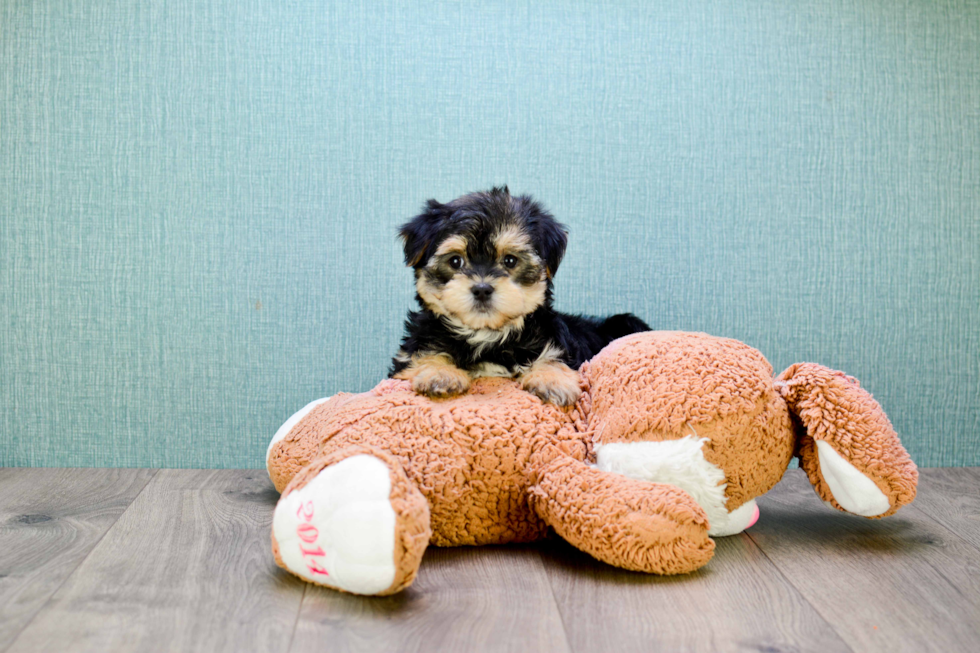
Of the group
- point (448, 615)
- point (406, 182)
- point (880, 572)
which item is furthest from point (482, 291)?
point (880, 572)

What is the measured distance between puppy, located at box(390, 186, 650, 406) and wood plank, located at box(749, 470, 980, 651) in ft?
2.33

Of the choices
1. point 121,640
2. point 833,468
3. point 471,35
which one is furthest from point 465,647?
point 471,35

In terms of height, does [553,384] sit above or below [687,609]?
above

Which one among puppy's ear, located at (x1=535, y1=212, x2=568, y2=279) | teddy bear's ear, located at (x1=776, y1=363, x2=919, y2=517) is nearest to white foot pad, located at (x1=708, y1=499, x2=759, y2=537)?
teddy bear's ear, located at (x1=776, y1=363, x2=919, y2=517)

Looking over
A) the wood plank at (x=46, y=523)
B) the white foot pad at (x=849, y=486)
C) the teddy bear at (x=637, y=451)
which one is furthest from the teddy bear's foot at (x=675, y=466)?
the wood plank at (x=46, y=523)

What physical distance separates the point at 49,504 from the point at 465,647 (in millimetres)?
1608

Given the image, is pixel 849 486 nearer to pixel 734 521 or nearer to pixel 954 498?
pixel 734 521

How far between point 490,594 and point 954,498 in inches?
68.6

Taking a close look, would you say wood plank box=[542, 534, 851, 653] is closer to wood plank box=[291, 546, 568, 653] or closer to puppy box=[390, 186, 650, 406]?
wood plank box=[291, 546, 568, 653]

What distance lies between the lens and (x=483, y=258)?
2033 millimetres

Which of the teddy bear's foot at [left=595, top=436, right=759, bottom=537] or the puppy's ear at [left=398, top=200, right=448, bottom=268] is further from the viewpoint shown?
the puppy's ear at [left=398, top=200, right=448, bottom=268]

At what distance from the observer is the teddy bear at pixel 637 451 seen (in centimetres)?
167

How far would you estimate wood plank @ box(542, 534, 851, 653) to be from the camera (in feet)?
4.74

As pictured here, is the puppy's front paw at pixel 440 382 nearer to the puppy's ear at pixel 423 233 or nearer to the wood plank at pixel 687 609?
the puppy's ear at pixel 423 233
